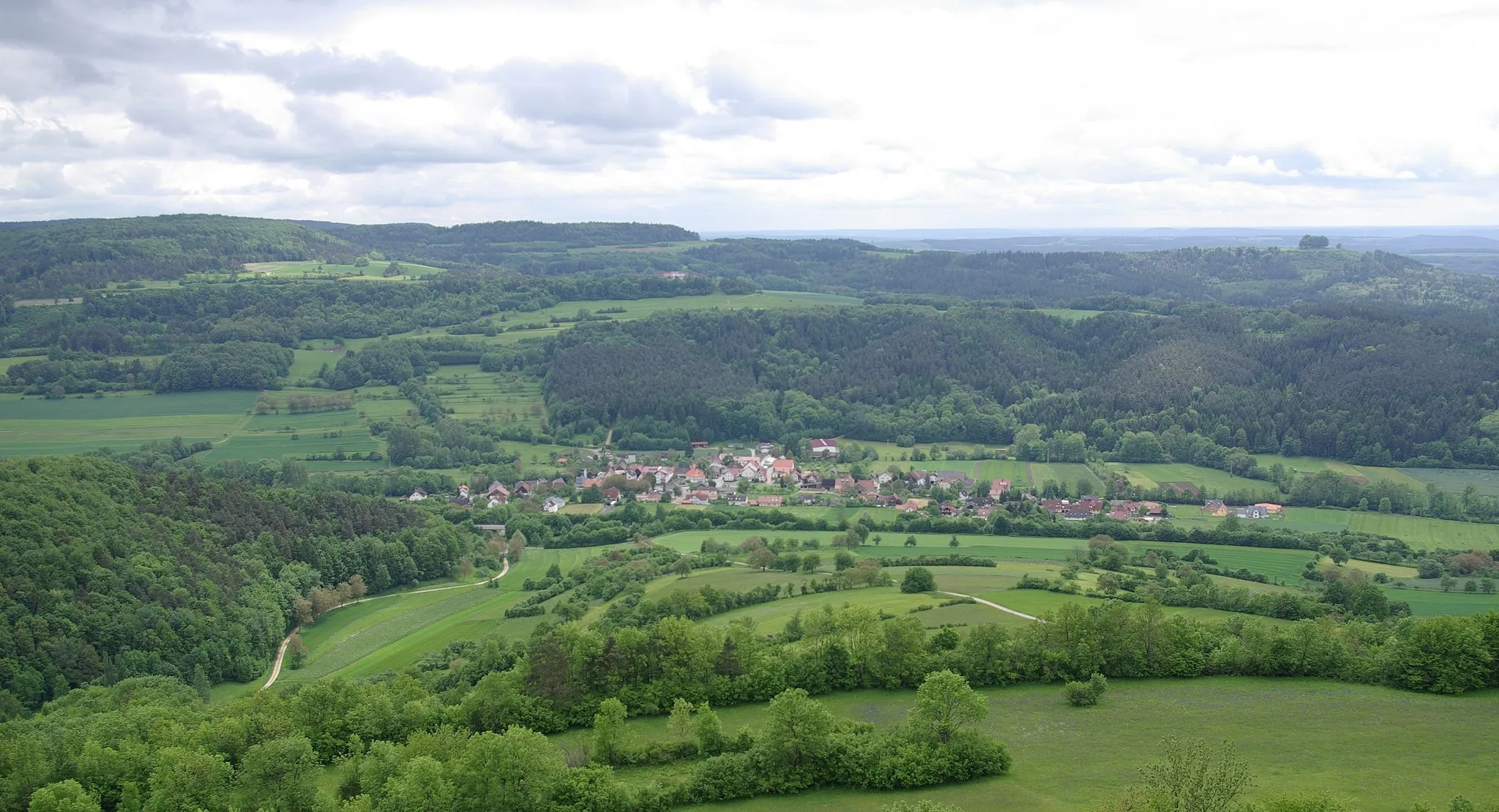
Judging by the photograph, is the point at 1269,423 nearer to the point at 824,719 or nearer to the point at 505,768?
the point at 824,719

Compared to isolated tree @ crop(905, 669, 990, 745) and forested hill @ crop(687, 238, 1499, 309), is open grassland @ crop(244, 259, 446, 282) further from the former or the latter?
isolated tree @ crop(905, 669, 990, 745)

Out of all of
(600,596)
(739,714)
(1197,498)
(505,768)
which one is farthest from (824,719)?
(1197,498)

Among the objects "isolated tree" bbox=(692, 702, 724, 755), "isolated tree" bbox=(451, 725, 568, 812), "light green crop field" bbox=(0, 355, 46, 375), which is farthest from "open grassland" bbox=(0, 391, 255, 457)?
"isolated tree" bbox=(692, 702, 724, 755)

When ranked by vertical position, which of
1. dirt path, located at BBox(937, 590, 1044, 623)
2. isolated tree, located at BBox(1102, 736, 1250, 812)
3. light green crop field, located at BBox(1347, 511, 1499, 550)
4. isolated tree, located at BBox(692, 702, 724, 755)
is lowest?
light green crop field, located at BBox(1347, 511, 1499, 550)

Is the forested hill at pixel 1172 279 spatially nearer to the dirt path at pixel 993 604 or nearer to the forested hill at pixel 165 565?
the dirt path at pixel 993 604

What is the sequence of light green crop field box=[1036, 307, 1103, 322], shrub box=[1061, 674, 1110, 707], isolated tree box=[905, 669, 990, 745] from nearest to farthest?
isolated tree box=[905, 669, 990, 745] < shrub box=[1061, 674, 1110, 707] < light green crop field box=[1036, 307, 1103, 322]

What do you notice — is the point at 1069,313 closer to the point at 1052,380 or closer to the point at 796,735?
the point at 1052,380

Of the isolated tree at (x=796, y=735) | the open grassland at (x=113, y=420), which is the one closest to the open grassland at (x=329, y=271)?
the open grassland at (x=113, y=420)
